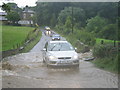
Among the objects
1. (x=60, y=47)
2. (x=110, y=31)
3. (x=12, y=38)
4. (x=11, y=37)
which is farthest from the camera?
(x=11, y=37)

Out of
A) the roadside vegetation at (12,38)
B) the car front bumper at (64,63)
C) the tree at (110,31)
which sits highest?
the tree at (110,31)

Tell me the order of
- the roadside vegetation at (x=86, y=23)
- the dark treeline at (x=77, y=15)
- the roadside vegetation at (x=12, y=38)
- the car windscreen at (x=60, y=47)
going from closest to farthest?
the car windscreen at (x=60, y=47) < the roadside vegetation at (x=86, y=23) < the roadside vegetation at (x=12, y=38) < the dark treeline at (x=77, y=15)

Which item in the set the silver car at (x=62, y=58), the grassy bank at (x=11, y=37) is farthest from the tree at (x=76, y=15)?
the silver car at (x=62, y=58)

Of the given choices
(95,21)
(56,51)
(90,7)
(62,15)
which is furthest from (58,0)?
(56,51)

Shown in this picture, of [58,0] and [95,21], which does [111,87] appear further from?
[58,0]

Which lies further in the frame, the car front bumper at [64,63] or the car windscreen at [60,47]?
the car windscreen at [60,47]

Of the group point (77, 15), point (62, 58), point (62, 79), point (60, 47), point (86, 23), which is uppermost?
point (77, 15)

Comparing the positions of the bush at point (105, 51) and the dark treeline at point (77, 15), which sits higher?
the dark treeline at point (77, 15)

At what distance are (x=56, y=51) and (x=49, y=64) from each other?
1018mm

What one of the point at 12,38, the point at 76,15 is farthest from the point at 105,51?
the point at 76,15

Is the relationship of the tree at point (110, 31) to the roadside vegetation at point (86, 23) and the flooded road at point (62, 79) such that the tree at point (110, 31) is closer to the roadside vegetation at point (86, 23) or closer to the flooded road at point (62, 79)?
the roadside vegetation at point (86, 23)

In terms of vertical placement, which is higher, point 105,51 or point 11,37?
point 105,51

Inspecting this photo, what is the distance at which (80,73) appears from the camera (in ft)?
38.3

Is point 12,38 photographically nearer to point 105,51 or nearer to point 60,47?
point 105,51
